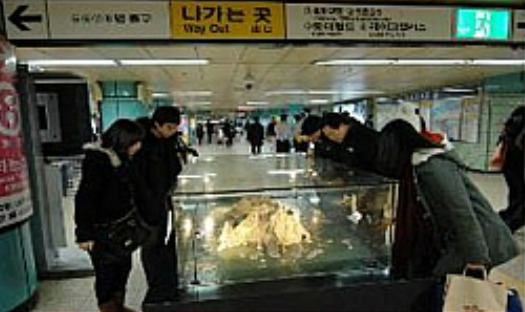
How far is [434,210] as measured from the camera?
1962mm

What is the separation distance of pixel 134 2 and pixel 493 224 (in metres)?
2.57

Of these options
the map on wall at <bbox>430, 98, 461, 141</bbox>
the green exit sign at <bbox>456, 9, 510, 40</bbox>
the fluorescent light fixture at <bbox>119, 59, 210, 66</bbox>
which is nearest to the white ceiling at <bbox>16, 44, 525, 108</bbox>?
the fluorescent light fixture at <bbox>119, 59, 210, 66</bbox>

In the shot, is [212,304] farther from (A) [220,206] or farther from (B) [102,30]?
(B) [102,30]

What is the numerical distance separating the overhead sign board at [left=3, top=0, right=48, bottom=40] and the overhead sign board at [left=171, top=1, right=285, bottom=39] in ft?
2.83

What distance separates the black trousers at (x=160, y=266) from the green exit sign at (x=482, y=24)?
2664 mm

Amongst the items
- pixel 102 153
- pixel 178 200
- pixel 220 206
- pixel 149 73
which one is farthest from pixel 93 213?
pixel 149 73

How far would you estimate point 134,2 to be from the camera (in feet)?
9.14

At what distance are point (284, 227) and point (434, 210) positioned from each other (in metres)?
0.98

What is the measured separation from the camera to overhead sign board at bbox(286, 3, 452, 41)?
2.96m

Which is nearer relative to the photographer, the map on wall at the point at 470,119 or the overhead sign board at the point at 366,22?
the overhead sign board at the point at 366,22

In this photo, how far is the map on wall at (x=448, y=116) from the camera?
11.7 meters

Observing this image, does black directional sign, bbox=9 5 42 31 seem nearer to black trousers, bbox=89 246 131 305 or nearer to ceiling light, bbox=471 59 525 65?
black trousers, bbox=89 246 131 305

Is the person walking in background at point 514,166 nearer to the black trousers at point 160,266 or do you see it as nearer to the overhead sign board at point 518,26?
the overhead sign board at point 518,26

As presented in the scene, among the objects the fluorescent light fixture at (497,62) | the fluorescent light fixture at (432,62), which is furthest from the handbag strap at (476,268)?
the fluorescent light fixture at (497,62)
